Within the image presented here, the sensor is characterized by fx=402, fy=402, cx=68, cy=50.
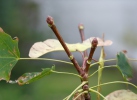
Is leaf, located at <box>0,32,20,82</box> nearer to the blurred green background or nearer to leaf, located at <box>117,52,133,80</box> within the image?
leaf, located at <box>117,52,133,80</box>

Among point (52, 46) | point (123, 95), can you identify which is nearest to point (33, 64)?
point (52, 46)

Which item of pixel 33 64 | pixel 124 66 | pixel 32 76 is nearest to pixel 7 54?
pixel 32 76

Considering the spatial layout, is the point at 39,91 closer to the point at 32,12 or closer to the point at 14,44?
the point at 32,12

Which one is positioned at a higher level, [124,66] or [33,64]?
[124,66]

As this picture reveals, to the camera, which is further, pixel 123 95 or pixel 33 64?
pixel 33 64

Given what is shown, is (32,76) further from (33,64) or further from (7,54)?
(33,64)

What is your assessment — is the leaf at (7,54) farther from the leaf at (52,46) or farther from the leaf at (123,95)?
the leaf at (123,95)

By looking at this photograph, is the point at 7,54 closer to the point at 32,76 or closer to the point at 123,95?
the point at 32,76

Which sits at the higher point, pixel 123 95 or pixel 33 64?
pixel 123 95

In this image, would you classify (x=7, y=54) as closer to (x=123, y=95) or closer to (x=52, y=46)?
(x=52, y=46)

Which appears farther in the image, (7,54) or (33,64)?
(33,64)
